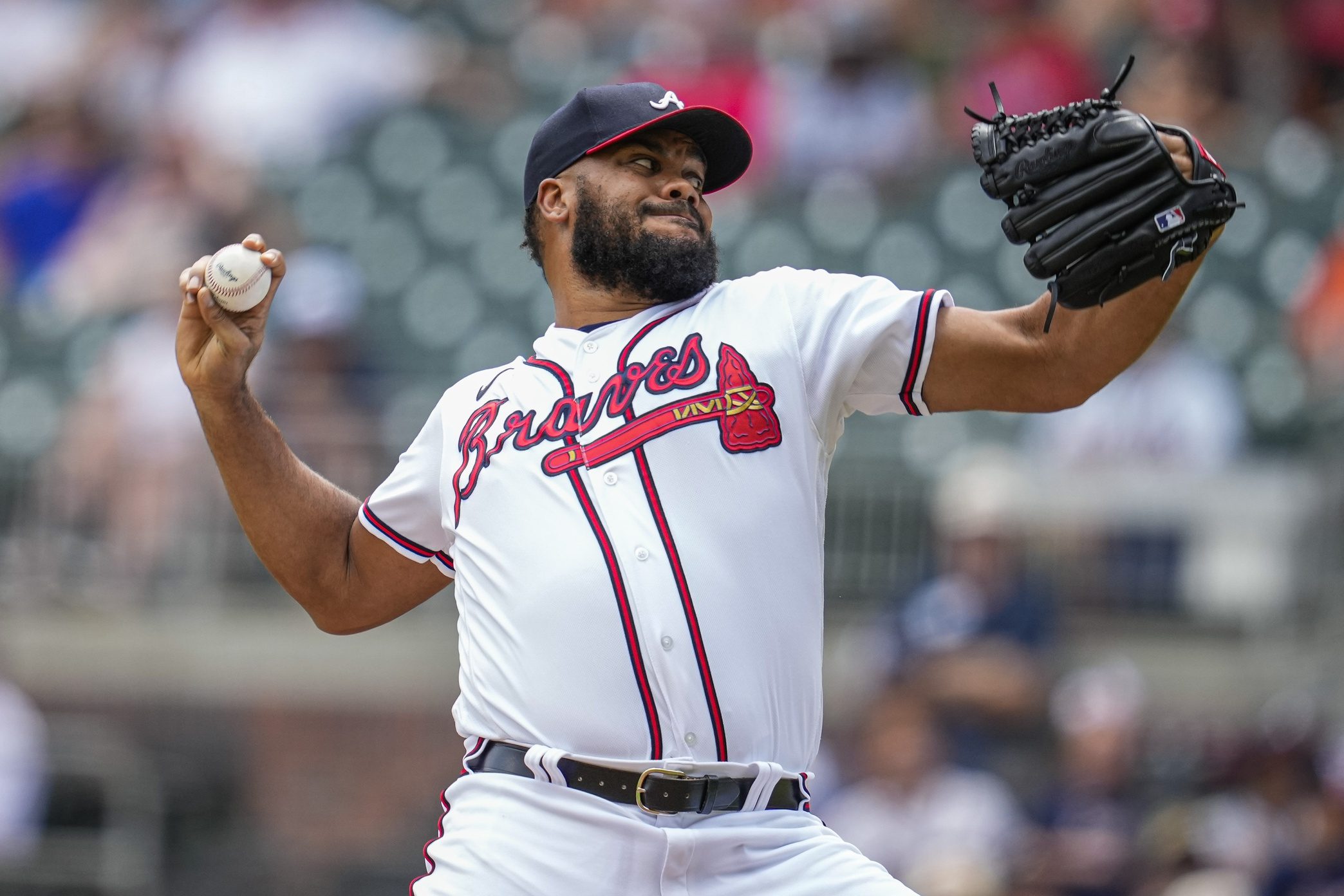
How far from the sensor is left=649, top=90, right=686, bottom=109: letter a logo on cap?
3.45 m

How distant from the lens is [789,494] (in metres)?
3.17

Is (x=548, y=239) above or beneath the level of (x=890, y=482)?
above

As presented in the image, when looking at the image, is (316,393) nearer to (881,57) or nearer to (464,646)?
(881,57)

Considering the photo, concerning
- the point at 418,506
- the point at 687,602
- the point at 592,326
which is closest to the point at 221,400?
the point at 418,506

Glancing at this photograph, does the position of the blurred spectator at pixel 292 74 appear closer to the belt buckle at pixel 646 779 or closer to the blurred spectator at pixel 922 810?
the blurred spectator at pixel 922 810

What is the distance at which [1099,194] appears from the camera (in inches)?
118

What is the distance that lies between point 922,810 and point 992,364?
4029mm

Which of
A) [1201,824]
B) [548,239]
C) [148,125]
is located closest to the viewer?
[548,239]

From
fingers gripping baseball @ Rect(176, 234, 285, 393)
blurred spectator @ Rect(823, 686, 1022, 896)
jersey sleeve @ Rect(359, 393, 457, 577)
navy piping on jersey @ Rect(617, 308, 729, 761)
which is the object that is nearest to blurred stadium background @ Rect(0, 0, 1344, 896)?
blurred spectator @ Rect(823, 686, 1022, 896)

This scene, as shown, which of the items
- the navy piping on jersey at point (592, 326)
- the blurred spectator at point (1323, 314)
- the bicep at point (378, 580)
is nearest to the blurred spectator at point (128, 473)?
the bicep at point (378, 580)

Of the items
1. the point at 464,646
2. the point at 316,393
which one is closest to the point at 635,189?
the point at 464,646

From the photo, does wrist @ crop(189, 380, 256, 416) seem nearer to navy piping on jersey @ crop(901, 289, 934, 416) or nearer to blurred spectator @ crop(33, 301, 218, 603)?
navy piping on jersey @ crop(901, 289, 934, 416)

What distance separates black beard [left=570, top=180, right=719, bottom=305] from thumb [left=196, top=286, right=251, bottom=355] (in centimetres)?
69

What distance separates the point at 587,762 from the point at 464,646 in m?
0.39
